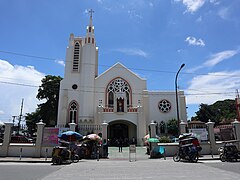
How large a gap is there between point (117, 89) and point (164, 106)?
809 cm

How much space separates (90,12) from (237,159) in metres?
33.9

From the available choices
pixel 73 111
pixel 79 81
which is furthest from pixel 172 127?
pixel 79 81

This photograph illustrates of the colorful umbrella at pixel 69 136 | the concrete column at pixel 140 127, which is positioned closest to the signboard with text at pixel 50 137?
the colorful umbrella at pixel 69 136

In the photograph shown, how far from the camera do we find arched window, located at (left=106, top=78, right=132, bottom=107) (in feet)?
107

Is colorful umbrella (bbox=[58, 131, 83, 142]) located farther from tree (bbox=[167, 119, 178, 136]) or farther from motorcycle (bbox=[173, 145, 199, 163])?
tree (bbox=[167, 119, 178, 136])

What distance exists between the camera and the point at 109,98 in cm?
3269

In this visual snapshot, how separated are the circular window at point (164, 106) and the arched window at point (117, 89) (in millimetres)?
A: 4995

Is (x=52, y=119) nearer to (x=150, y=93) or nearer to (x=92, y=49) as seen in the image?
(x=92, y=49)

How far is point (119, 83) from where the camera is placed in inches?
1315

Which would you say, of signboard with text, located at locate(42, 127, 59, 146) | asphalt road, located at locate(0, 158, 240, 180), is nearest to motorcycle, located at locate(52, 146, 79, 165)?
asphalt road, located at locate(0, 158, 240, 180)

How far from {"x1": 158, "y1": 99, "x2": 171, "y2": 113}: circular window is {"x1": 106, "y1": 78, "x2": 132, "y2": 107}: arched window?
500 cm

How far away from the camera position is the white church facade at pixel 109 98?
29719 millimetres

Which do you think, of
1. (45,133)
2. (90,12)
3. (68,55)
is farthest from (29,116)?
(45,133)

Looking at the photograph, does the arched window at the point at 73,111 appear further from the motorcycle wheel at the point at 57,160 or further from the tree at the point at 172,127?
the motorcycle wheel at the point at 57,160
